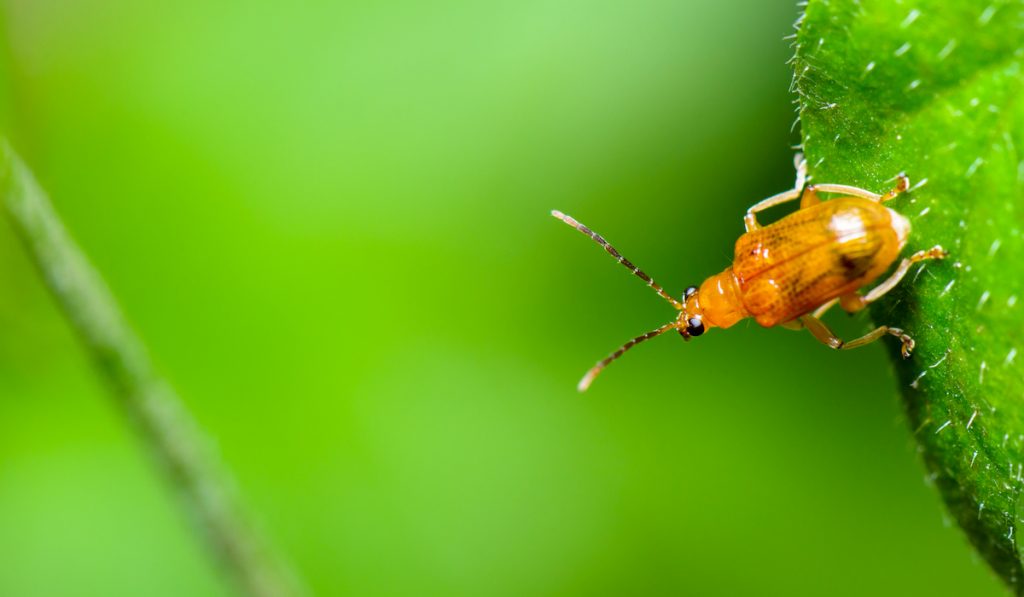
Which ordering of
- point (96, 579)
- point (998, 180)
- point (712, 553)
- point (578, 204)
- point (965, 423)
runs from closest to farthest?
point (998, 180)
point (965, 423)
point (96, 579)
point (712, 553)
point (578, 204)

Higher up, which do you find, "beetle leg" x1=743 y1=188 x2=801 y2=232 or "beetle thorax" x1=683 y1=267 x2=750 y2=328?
"beetle leg" x1=743 y1=188 x2=801 y2=232

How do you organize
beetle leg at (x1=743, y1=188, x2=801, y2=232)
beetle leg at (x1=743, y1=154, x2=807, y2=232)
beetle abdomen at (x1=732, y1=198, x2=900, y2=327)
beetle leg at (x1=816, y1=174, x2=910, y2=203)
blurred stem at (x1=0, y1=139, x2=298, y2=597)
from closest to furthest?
blurred stem at (x1=0, y1=139, x2=298, y2=597)
beetle leg at (x1=816, y1=174, x2=910, y2=203)
beetle abdomen at (x1=732, y1=198, x2=900, y2=327)
beetle leg at (x1=743, y1=154, x2=807, y2=232)
beetle leg at (x1=743, y1=188, x2=801, y2=232)

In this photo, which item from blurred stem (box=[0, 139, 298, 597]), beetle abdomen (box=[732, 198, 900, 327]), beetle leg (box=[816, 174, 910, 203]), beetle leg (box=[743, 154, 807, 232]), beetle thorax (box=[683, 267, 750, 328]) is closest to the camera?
blurred stem (box=[0, 139, 298, 597])

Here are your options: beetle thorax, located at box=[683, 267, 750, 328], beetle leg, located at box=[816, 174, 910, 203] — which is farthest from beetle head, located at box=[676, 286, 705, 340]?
beetle leg, located at box=[816, 174, 910, 203]

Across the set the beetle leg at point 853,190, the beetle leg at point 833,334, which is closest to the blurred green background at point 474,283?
the beetle leg at point 833,334

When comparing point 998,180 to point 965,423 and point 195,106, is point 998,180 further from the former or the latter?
point 195,106

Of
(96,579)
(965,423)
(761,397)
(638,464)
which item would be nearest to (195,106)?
(96,579)

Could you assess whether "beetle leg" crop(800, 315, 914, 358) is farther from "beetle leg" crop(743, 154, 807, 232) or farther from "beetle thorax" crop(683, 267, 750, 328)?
"beetle leg" crop(743, 154, 807, 232)
